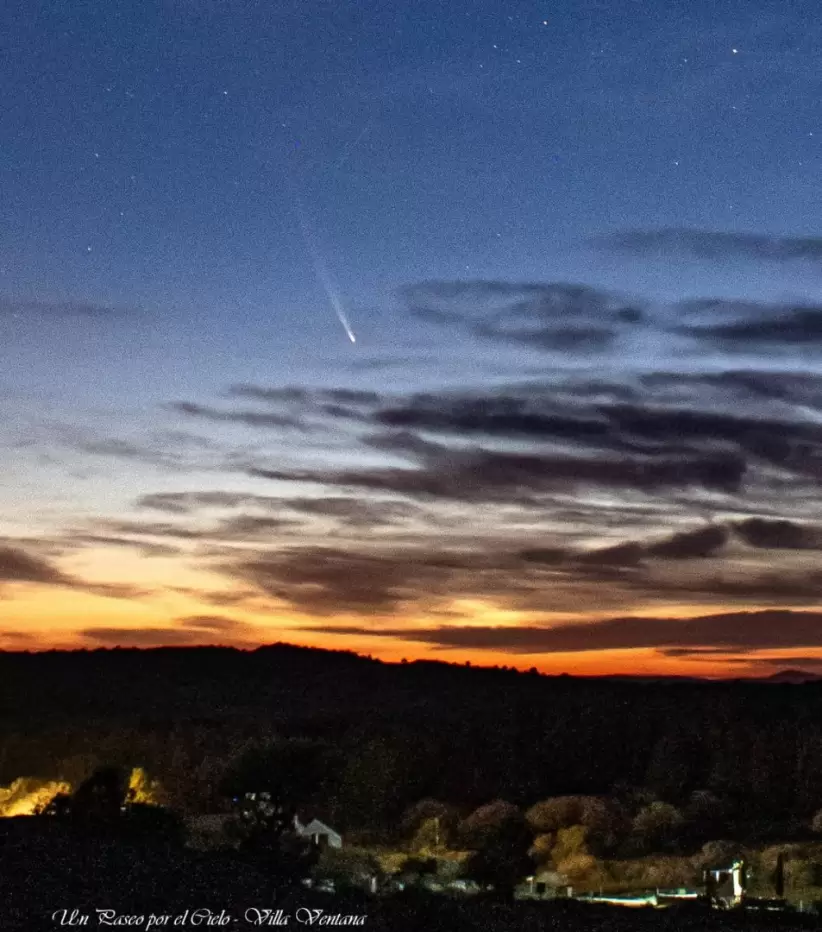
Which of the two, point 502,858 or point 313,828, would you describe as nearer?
point 502,858

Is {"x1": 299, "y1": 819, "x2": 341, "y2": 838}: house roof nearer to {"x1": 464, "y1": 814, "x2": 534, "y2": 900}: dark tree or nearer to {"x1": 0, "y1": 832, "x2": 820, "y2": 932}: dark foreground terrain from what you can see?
{"x1": 464, "y1": 814, "x2": 534, "y2": 900}: dark tree

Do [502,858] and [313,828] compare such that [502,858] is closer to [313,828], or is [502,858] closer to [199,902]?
[313,828]

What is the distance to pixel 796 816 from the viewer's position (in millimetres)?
65938

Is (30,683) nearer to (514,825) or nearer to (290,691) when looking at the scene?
(290,691)

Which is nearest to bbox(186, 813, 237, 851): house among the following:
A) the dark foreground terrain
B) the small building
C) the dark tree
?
the dark foreground terrain

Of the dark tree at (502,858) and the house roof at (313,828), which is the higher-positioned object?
the house roof at (313,828)

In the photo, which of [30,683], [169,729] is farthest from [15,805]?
[30,683]

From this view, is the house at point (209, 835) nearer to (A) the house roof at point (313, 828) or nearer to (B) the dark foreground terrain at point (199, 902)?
(B) the dark foreground terrain at point (199, 902)

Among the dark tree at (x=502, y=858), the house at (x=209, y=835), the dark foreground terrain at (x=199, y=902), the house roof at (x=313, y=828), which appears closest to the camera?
the dark foreground terrain at (x=199, y=902)

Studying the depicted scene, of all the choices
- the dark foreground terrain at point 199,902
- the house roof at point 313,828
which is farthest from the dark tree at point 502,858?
the house roof at point 313,828

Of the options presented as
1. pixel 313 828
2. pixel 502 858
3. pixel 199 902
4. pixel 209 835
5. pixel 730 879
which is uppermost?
pixel 209 835

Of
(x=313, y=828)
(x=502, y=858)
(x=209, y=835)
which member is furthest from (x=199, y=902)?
(x=313, y=828)

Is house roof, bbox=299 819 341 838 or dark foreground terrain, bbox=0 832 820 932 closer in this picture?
dark foreground terrain, bbox=0 832 820 932

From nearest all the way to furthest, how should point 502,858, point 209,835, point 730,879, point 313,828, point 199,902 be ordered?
point 199,902 < point 209,835 < point 502,858 < point 730,879 < point 313,828
